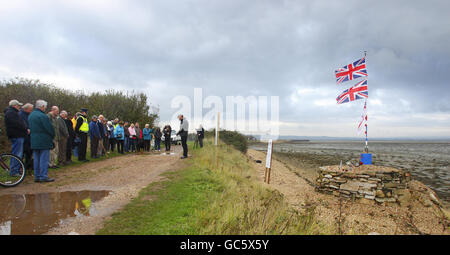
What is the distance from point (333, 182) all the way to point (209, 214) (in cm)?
747

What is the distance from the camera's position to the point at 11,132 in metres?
6.31

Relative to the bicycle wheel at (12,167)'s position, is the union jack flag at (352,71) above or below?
above

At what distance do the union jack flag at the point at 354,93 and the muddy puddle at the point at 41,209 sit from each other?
10.5 m

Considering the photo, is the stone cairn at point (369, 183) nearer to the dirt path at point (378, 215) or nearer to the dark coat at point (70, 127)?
the dirt path at point (378, 215)

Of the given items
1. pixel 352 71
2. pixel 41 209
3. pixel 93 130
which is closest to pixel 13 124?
pixel 41 209

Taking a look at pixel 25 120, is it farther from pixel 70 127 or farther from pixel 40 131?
pixel 70 127

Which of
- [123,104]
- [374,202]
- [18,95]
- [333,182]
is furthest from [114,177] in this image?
[123,104]

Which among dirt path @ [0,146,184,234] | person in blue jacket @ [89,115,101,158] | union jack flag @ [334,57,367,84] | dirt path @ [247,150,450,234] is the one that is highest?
union jack flag @ [334,57,367,84]

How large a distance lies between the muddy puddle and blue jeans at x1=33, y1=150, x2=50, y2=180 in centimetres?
143

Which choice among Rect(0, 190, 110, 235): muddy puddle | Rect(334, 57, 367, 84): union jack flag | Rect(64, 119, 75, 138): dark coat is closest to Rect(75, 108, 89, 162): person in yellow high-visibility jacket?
Rect(64, 119, 75, 138): dark coat

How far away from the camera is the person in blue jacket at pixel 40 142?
6.22m

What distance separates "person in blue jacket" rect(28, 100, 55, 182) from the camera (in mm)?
6223

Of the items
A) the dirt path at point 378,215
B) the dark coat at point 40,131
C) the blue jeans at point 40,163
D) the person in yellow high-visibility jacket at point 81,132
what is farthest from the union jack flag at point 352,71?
the person in yellow high-visibility jacket at point 81,132

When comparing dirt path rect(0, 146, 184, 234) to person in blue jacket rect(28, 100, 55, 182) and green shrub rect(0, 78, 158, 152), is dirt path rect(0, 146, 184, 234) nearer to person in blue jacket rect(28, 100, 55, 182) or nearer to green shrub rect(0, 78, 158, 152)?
person in blue jacket rect(28, 100, 55, 182)
